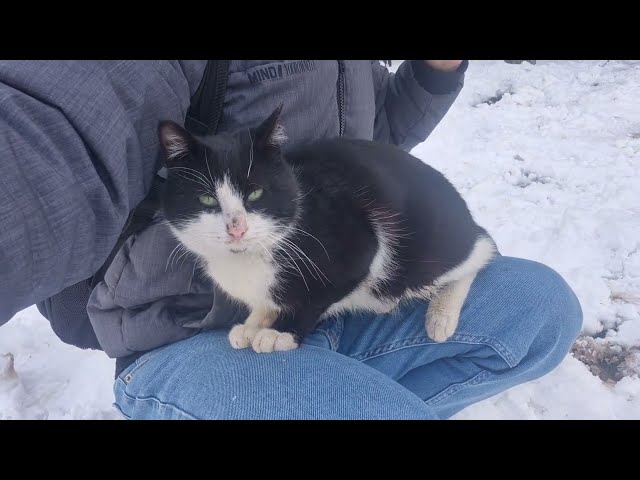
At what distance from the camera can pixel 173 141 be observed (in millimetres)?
855

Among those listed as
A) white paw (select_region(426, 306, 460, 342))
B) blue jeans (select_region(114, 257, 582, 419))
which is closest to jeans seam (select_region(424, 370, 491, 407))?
blue jeans (select_region(114, 257, 582, 419))

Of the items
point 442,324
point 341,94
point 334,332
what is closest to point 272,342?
point 334,332

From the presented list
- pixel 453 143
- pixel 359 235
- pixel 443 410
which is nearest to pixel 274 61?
pixel 359 235

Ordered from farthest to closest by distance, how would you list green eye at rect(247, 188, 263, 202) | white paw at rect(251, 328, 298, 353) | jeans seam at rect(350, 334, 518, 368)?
jeans seam at rect(350, 334, 518, 368) < white paw at rect(251, 328, 298, 353) < green eye at rect(247, 188, 263, 202)

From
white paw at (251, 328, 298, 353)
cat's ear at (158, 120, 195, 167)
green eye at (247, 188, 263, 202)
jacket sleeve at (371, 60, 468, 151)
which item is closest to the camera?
cat's ear at (158, 120, 195, 167)

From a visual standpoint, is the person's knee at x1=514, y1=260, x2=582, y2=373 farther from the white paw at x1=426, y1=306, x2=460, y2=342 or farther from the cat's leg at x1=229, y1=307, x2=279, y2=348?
the cat's leg at x1=229, y1=307, x2=279, y2=348

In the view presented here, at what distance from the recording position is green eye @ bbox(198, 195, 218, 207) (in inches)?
35.9

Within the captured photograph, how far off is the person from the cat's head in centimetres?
8

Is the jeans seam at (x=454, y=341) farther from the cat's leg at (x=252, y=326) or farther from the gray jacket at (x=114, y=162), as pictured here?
the gray jacket at (x=114, y=162)

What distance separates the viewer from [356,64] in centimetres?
121

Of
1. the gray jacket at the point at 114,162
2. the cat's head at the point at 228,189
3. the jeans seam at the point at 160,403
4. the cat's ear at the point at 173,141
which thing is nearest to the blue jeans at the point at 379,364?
the jeans seam at the point at 160,403

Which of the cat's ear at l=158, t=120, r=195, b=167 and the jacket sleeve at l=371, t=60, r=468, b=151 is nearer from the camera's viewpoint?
the cat's ear at l=158, t=120, r=195, b=167

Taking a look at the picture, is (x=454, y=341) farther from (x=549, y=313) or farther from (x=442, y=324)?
(x=549, y=313)

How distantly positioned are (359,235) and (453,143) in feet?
5.81
